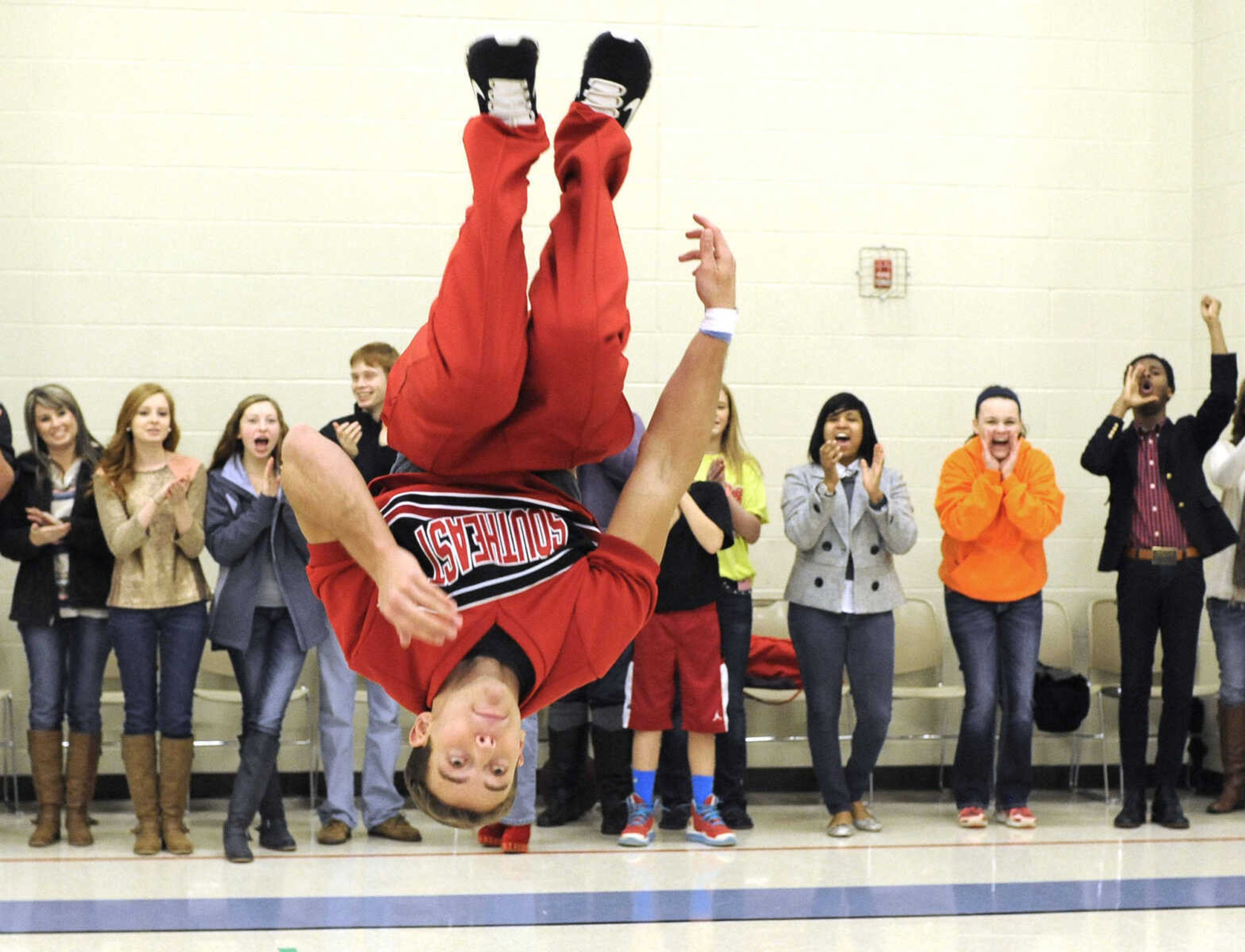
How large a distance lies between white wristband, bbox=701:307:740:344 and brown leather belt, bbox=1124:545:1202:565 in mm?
3623

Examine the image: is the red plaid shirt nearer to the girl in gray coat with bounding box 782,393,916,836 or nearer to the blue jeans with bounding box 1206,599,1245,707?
the blue jeans with bounding box 1206,599,1245,707

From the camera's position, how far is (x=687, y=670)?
220 inches

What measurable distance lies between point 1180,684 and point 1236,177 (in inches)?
99.2

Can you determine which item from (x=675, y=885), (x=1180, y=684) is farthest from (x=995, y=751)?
(x=675, y=885)

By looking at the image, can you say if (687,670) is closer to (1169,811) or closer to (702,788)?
(702,788)

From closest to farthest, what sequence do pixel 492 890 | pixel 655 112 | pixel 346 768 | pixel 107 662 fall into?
pixel 492 890 → pixel 346 768 → pixel 107 662 → pixel 655 112

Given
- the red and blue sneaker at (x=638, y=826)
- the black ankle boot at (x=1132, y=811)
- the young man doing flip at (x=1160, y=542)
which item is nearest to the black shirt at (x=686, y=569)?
the red and blue sneaker at (x=638, y=826)

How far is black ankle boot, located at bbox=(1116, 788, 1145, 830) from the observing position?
5.95m

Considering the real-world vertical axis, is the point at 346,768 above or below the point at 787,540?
below

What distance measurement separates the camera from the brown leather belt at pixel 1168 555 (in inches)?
233

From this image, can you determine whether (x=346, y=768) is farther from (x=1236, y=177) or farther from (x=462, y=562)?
(x=1236, y=177)

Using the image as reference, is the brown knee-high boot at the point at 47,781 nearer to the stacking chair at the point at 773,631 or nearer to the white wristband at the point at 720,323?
the stacking chair at the point at 773,631

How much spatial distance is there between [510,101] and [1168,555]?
4.03 meters

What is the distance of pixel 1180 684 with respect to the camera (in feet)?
19.7
